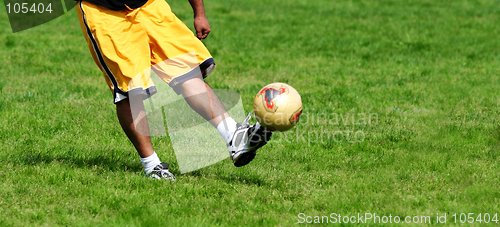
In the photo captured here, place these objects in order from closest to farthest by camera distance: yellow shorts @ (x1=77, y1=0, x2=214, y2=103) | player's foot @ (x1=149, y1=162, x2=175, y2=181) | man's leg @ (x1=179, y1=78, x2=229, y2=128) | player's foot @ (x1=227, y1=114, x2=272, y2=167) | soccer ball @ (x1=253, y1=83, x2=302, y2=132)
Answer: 1. soccer ball @ (x1=253, y1=83, x2=302, y2=132)
2. player's foot @ (x1=227, y1=114, x2=272, y2=167)
3. yellow shorts @ (x1=77, y1=0, x2=214, y2=103)
4. man's leg @ (x1=179, y1=78, x2=229, y2=128)
5. player's foot @ (x1=149, y1=162, x2=175, y2=181)

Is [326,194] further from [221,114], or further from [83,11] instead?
[83,11]

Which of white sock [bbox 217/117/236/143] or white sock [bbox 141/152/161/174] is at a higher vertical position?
white sock [bbox 217/117/236/143]

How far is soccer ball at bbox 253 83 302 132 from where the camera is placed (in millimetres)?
→ 4004

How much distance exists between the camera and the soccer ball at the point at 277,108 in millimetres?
4004

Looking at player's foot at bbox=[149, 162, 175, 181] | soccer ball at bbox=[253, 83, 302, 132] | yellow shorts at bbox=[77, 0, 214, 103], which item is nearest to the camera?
soccer ball at bbox=[253, 83, 302, 132]

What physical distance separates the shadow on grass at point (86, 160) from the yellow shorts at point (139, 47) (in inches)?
36.5

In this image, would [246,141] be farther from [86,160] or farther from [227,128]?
[86,160]

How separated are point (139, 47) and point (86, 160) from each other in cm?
143

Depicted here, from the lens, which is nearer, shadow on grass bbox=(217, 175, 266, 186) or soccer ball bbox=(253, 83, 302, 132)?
soccer ball bbox=(253, 83, 302, 132)

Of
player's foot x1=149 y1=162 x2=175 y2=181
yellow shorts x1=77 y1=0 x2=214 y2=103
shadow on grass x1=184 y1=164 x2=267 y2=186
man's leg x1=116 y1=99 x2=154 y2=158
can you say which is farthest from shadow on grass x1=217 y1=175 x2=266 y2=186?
yellow shorts x1=77 y1=0 x2=214 y2=103

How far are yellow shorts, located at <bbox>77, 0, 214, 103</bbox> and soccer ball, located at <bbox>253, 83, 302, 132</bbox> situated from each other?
62 cm

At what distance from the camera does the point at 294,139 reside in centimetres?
598

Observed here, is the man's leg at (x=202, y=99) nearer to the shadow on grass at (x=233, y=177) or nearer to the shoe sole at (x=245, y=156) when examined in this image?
the shoe sole at (x=245, y=156)

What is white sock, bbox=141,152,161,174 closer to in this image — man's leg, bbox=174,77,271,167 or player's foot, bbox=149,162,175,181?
player's foot, bbox=149,162,175,181
